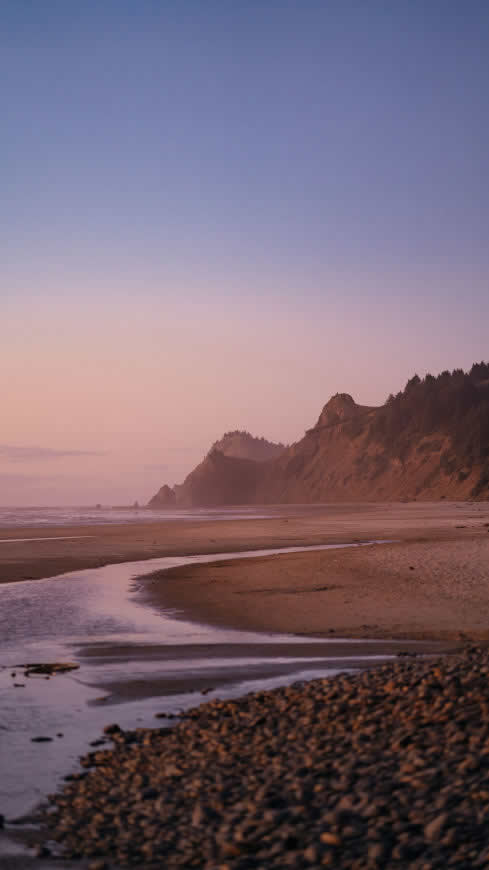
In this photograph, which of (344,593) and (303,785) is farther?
(344,593)

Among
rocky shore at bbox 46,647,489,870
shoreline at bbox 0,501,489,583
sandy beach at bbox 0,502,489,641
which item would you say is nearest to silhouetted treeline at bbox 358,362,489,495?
shoreline at bbox 0,501,489,583

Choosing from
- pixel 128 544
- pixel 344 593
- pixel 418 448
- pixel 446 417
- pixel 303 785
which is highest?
pixel 446 417

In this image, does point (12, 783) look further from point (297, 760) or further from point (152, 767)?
point (297, 760)

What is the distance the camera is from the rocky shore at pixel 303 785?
605 cm

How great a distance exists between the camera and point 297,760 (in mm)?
7703

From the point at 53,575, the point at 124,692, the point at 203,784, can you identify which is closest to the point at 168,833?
the point at 203,784

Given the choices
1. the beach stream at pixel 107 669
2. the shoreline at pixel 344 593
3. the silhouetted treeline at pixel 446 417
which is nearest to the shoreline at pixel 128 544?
the shoreline at pixel 344 593

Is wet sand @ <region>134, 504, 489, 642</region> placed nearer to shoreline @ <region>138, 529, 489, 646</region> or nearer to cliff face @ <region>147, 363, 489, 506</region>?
shoreline @ <region>138, 529, 489, 646</region>

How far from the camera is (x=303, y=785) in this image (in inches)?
278

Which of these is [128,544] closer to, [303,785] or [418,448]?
[303,785]

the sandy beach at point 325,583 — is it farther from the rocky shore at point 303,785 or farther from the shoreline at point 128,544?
the rocky shore at point 303,785

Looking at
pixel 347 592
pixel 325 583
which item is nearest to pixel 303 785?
pixel 347 592

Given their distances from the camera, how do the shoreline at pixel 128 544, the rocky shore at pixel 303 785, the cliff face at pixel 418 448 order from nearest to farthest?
the rocky shore at pixel 303 785, the shoreline at pixel 128 544, the cliff face at pixel 418 448

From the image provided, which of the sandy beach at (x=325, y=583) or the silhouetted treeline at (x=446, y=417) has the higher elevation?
the silhouetted treeline at (x=446, y=417)
